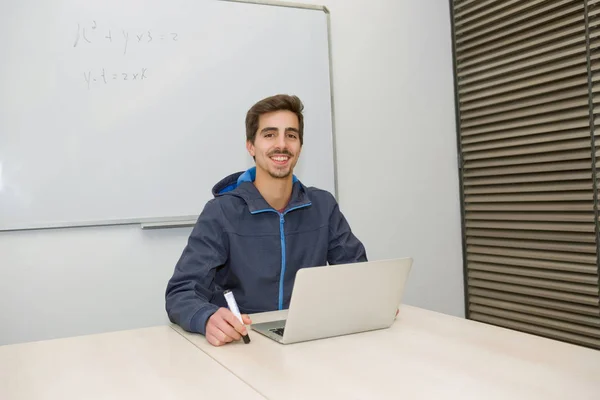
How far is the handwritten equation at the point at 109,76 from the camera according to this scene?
2393mm

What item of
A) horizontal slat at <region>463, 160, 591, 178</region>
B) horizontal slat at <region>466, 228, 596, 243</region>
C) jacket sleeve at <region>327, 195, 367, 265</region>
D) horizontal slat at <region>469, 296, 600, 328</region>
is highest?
horizontal slat at <region>463, 160, 591, 178</region>

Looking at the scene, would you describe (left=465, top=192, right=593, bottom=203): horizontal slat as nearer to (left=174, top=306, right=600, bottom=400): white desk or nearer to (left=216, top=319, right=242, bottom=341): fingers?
(left=174, top=306, right=600, bottom=400): white desk

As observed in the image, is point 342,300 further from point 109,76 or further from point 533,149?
point 533,149

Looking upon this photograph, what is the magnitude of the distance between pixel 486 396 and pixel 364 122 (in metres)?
2.22

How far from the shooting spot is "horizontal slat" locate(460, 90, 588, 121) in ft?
8.47

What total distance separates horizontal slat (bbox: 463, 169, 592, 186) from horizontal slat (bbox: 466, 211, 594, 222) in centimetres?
16

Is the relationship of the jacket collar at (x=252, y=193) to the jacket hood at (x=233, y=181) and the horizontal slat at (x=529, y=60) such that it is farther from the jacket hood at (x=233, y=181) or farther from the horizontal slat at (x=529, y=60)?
the horizontal slat at (x=529, y=60)

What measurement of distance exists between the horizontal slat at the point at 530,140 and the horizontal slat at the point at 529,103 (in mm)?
151

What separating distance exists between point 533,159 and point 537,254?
0.47 metres

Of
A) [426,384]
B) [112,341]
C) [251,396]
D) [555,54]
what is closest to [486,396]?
[426,384]

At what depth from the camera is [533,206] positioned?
2.83m

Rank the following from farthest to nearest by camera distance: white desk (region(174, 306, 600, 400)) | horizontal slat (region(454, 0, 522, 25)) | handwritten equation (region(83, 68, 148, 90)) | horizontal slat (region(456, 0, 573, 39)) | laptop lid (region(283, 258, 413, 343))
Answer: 1. horizontal slat (region(454, 0, 522, 25))
2. horizontal slat (region(456, 0, 573, 39))
3. handwritten equation (region(83, 68, 148, 90))
4. laptop lid (region(283, 258, 413, 343))
5. white desk (region(174, 306, 600, 400))

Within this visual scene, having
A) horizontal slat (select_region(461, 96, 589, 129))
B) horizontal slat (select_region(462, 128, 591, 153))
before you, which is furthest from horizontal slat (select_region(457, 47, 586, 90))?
horizontal slat (select_region(462, 128, 591, 153))

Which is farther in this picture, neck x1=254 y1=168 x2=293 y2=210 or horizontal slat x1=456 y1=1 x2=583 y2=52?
horizontal slat x1=456 y1=1 x2=583 y2=52
